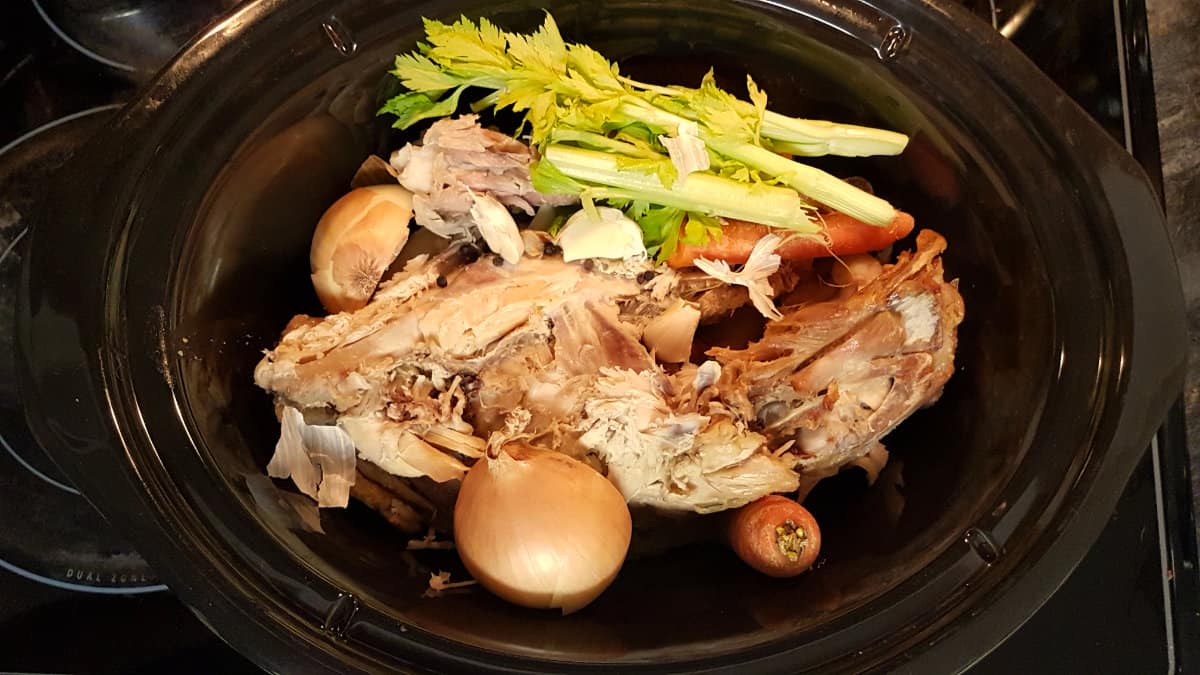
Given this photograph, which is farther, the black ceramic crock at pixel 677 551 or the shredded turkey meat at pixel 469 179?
the shredded turkey meat at pixel 469 179

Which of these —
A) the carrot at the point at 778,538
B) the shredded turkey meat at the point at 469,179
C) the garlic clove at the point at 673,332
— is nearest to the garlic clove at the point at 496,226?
the shredded turkey meat at the point at 469,179

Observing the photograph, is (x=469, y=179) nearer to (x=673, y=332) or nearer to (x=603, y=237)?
(x=603, y=237)

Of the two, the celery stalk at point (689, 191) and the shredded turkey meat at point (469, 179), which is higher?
the celery stalk at point (689, 191)

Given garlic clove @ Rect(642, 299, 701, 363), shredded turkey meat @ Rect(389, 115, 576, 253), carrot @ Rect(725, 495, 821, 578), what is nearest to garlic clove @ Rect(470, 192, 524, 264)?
shredded turkey meat @ Rect(389, 115, 576, 253)

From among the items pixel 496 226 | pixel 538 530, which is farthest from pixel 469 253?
pixel 538 530

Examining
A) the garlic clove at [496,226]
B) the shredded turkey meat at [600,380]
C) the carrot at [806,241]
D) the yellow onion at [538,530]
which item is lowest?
the yellow onion at [538,530]

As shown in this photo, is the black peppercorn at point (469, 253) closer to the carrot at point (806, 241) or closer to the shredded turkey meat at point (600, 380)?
the shredded turkey meat at point (600, 380)

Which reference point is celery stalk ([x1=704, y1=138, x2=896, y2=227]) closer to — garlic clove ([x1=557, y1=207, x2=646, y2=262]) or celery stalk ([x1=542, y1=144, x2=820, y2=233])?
celery stalk ([x1=542, y1=144, x2=820, y2=233])
